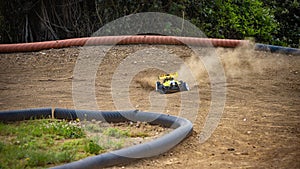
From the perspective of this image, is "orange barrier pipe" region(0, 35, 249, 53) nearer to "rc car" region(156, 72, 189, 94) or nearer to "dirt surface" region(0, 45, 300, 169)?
"dirt surface" region(0, 45, 300, 169)

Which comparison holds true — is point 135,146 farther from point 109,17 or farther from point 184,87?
point 109,17

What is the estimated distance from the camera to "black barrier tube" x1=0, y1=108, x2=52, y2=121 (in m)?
5.21

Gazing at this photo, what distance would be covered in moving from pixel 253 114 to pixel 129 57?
268 centimetres

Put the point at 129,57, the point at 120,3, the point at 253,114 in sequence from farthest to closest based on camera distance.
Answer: the point at 120,3, the point at 129,57, the point at 253,114

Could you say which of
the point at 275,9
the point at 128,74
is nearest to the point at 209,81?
the point at 128,74

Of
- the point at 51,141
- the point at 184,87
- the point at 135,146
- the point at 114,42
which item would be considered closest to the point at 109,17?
the point at 114,42

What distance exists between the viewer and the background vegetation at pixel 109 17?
9.45 metres

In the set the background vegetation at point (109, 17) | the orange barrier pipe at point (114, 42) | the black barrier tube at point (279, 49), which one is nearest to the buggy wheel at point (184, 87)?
the orange barrier pipe at point (114, 42)

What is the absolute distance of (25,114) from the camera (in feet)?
17.2

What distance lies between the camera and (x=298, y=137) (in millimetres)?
4492

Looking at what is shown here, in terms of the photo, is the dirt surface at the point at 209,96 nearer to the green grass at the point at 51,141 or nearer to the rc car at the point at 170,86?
the rc car at the point at 170,86

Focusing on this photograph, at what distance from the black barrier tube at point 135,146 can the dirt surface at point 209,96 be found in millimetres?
66

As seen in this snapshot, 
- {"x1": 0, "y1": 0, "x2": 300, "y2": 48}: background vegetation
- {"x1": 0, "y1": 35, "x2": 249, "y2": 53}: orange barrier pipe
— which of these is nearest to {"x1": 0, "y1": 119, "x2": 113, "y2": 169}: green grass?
{"x1": 0, "y1": 35, "x2": 249, "y2": 53}: orange barrier pipe

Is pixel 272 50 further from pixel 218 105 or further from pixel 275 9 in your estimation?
pixel 275 9
